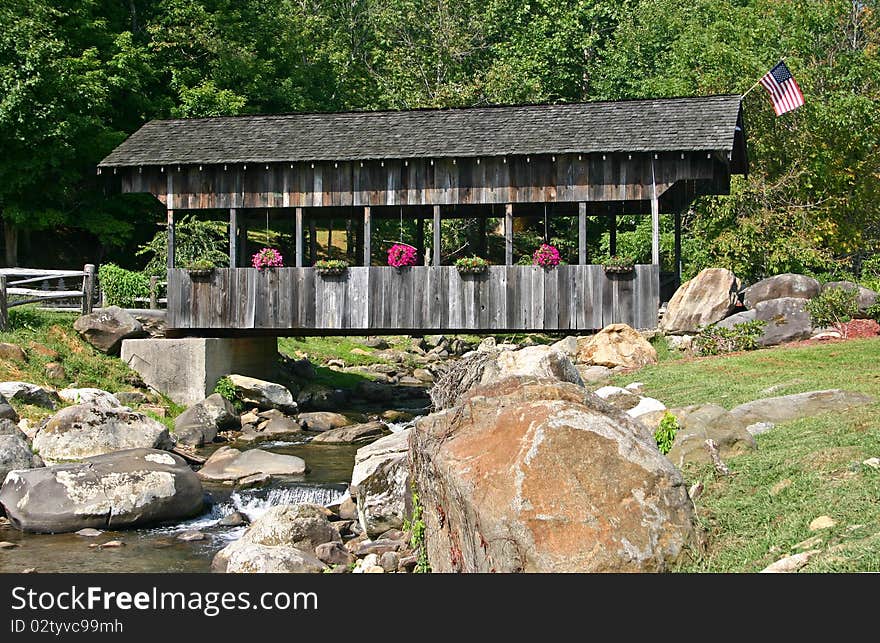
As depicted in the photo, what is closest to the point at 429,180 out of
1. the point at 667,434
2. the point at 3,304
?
the point at 3,304

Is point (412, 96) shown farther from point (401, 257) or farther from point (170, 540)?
point (170, 540)

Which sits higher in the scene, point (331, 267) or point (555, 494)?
point (331, 267)

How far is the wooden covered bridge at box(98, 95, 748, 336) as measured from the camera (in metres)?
20.4

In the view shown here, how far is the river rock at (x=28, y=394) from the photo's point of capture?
17.6 meters

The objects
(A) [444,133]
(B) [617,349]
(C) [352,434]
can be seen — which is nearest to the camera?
(B) [617,349]

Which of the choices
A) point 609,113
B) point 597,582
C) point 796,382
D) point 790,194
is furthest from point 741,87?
point 597,582

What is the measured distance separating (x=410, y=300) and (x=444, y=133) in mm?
3688

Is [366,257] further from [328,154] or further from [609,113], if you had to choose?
[609,113]

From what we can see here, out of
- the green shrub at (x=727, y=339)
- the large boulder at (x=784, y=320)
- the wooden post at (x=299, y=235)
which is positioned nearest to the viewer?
the green shrub at (x=727, y=339)

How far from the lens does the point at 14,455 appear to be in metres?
14.1

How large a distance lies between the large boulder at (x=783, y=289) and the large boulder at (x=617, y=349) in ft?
10.9

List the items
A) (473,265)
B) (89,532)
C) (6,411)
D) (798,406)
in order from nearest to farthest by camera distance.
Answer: (798,406) → (89,532) → (6,411) → (473,265)

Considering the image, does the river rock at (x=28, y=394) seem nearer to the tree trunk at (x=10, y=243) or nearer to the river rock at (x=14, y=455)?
→ the river rock at (x=14, y=455)

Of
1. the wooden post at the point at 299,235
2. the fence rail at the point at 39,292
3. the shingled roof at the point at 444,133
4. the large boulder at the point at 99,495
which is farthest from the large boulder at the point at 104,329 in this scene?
the large boulder at the point at 99,495
